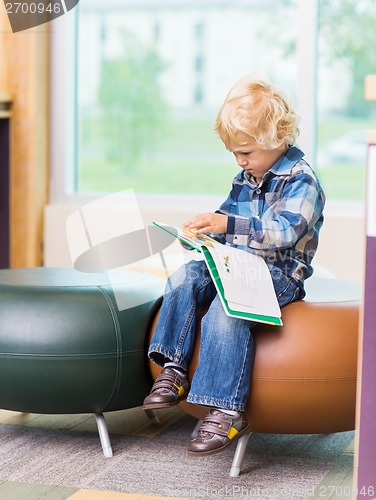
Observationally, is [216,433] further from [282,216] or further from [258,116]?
[258,116]

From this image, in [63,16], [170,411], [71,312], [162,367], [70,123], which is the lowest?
[170,411]

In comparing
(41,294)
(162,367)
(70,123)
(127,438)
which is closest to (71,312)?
(41,294)

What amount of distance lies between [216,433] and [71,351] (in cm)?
41

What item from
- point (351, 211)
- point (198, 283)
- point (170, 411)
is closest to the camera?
point (198, 283)

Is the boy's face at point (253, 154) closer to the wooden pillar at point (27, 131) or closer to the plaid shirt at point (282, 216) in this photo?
the plaid shirt at point (282, 216)

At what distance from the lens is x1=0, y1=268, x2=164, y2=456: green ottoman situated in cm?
203

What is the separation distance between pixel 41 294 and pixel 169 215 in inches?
62.5

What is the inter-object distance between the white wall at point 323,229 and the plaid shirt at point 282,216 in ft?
3.64

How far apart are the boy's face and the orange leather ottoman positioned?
0.35m

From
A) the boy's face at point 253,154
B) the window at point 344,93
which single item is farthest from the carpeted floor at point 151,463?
the window at point 344,93

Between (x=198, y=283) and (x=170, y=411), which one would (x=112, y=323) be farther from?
(x=170, y=411)

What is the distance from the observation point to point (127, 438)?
2232 mm

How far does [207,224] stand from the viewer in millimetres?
1946

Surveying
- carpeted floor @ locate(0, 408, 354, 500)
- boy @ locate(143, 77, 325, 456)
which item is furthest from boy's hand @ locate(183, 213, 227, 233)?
carpeted floor @ locate(0, 408, 354, 500)
